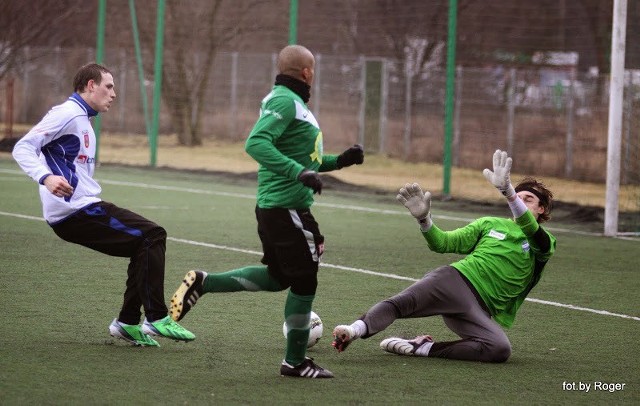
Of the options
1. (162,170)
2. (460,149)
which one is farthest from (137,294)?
(460,149)

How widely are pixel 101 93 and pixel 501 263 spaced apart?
8.73 ft

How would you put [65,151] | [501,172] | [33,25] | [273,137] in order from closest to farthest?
1. [273,137]
2. [501,172]
3. [65,151]
4. [33,25]

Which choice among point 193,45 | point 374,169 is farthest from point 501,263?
point 193,45

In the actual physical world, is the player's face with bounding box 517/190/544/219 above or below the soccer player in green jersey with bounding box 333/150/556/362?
above

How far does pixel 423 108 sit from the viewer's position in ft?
91.2

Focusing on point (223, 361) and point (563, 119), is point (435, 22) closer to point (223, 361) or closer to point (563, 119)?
point (563, 119)

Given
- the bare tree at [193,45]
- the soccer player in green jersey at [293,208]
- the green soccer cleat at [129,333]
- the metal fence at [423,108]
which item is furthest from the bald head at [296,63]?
the bare tree at [193,45]

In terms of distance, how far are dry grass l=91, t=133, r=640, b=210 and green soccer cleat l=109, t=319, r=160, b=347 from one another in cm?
1163

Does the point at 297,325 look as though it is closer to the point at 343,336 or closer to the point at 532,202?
the point at 343,336

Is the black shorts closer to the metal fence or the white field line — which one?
the white field line

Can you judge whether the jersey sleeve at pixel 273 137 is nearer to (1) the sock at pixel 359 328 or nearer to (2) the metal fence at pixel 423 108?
(1) the sock at pixel 359 328

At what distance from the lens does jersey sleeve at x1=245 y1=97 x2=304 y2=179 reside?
6152mm

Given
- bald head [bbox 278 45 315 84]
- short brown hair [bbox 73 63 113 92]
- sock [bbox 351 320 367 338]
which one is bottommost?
sock [bbox 351 320 367 338]

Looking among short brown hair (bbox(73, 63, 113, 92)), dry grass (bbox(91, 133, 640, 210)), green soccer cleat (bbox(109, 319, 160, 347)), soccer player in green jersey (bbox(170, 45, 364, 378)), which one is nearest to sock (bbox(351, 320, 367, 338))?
soccer player in green jersey (bbox(170, 45, 364, 378))
